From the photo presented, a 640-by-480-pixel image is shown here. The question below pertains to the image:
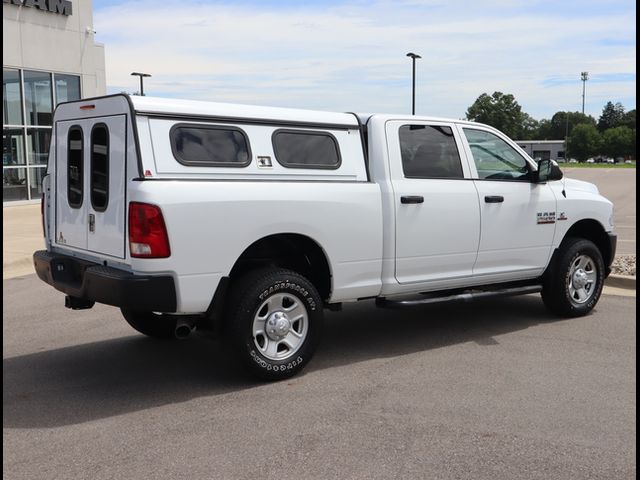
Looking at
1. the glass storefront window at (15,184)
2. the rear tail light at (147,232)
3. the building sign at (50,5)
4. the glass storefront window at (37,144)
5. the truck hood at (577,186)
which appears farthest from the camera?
the glass storefront window at (37,144)

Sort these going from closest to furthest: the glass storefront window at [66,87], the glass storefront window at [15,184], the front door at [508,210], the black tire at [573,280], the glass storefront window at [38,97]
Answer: the front door at [508,210], the black tire at [573,280], the glass storefront window at [15,184], the glass storefront window at [38,97], the glass storefront window at [66,87]

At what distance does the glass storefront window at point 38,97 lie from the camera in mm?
21156

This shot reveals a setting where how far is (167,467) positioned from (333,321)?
12.0ft

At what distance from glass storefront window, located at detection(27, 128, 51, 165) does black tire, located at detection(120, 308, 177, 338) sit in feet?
54.0

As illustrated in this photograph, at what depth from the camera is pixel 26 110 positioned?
21.1m

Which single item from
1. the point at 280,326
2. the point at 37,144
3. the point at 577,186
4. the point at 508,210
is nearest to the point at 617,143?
the point at 37,144

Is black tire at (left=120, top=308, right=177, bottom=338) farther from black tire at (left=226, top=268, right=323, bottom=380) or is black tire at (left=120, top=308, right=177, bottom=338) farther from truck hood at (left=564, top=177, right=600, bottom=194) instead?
truck hood at (left=564, top=177, right=600, bottom=194)

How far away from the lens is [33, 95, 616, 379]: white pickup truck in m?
4.75

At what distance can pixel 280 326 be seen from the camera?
5.26 m

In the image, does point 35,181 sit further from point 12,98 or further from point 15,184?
point 12,98

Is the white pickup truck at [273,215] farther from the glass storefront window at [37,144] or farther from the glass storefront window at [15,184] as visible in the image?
the glass storefront window at [37,144]

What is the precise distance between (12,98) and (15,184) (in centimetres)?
248

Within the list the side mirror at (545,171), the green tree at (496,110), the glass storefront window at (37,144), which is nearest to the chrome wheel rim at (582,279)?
the side mirror at (545,171)

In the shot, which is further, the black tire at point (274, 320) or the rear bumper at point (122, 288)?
the black tire at point (274, 320)
